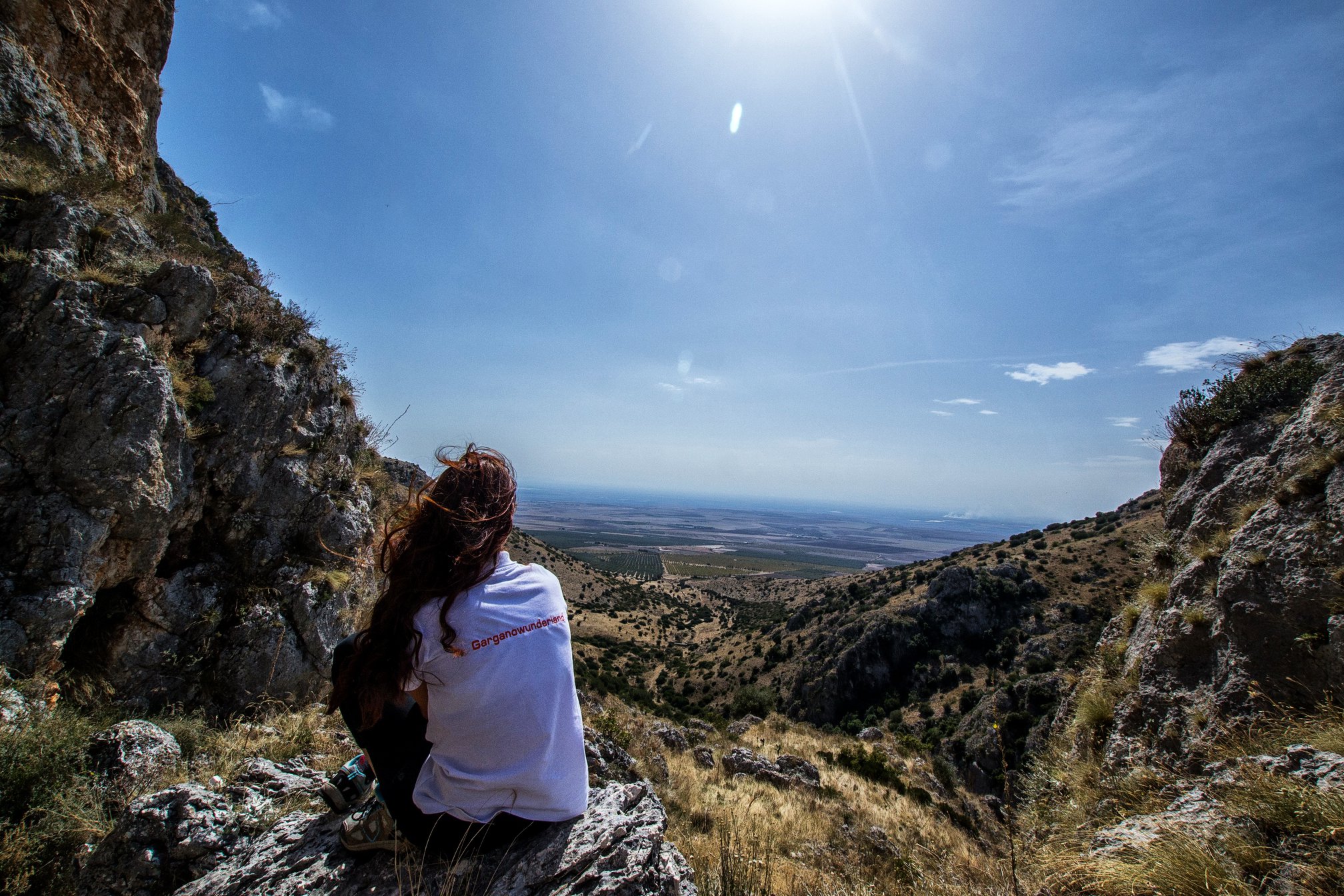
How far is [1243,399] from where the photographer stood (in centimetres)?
816

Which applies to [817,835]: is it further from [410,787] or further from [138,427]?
[138,427]

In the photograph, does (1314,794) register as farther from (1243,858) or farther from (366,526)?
(366,526)

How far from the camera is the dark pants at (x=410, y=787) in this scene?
245cm

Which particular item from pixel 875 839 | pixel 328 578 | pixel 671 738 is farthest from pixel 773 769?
pixel 328 578

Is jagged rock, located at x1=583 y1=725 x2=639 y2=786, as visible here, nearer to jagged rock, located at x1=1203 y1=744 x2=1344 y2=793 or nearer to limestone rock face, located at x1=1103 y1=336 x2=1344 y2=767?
jagged rock, located at x1=1203 y1=744 x2=1344 y2=793

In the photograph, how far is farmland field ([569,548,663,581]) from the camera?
4210 inches

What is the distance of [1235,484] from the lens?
690 centimetres

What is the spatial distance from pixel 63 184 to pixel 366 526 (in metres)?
6.86

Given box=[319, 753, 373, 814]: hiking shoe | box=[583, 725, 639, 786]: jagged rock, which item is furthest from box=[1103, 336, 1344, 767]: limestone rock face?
box=[319, 753, 373, 814]: hiking shoe

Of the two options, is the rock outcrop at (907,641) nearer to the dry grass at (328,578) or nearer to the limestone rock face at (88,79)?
the dry grass at (328,578)

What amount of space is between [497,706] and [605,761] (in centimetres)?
620

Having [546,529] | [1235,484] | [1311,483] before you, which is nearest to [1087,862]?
[1311,483]

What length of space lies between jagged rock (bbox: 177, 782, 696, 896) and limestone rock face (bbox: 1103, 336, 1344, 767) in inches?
253

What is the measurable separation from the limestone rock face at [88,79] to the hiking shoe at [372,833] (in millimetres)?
11879
